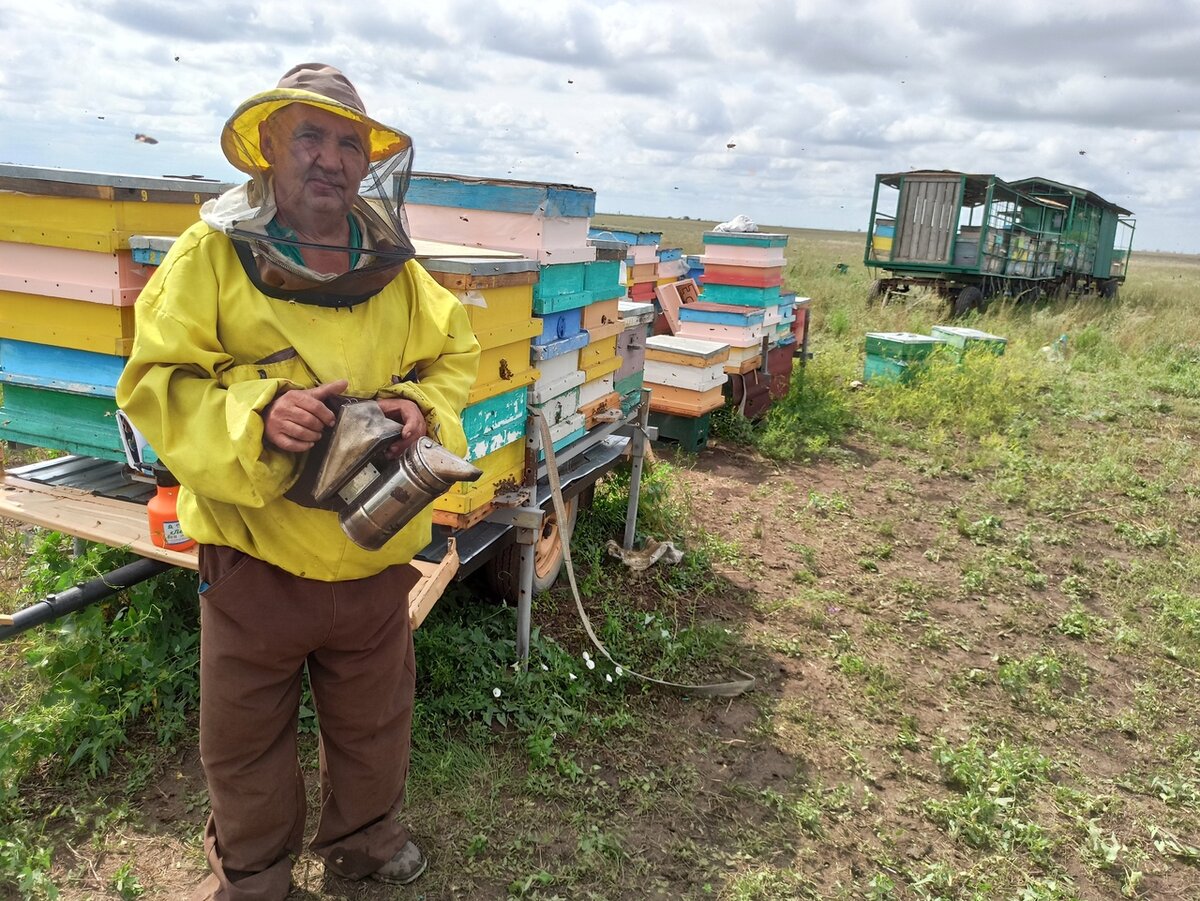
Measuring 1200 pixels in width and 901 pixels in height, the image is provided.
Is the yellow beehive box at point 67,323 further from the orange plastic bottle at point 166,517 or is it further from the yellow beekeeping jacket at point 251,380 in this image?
the yellow beekeeping jacket at point 251,380

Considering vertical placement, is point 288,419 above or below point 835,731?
above

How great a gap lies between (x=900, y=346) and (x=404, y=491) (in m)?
8.97

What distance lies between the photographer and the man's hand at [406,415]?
2006mm

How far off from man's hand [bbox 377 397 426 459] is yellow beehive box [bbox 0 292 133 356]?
4.78ft

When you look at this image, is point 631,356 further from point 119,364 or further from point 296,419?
point 296,419

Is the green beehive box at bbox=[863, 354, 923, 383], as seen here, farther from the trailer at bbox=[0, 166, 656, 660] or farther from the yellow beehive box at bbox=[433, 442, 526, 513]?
the yellow beehive box at bbox=[433, 442, 526, 513]

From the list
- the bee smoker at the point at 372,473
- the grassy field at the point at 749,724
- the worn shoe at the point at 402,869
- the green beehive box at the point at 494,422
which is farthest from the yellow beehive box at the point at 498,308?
the worn shoe at the point at 402,869

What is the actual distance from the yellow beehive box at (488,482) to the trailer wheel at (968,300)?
13651 millimetres

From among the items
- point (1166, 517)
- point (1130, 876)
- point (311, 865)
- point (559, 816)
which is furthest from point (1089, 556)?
point (311, 865)

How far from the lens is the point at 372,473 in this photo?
1909mm

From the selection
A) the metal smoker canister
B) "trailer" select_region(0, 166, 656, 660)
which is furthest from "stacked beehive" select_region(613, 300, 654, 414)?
the metal smoker canister

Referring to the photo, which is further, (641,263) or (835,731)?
(641,263)

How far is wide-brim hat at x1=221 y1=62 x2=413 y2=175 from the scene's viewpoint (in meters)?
1.85

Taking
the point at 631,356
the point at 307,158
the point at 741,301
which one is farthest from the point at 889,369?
the point at 307,158
